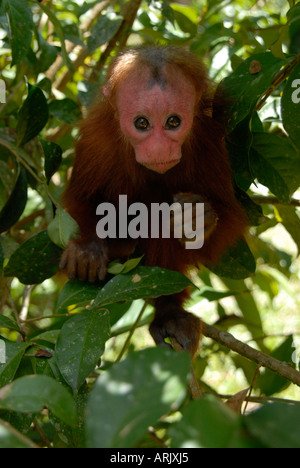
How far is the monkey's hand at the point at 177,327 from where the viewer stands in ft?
8.77

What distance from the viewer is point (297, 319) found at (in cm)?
593

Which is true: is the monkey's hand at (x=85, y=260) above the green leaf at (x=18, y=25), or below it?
below

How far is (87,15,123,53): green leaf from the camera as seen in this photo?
10.6ft

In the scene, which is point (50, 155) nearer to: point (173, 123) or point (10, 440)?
point (173, 123)

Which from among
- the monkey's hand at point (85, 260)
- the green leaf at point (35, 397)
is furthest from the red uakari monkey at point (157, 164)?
the green leaf at point (35, 397)

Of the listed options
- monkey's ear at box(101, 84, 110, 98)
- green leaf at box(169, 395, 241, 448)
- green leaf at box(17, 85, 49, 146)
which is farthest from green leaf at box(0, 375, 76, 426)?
monkey's ear at box(101, 84, 110, 98)

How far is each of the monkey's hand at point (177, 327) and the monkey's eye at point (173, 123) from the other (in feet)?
2.90

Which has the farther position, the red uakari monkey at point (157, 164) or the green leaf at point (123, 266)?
the red uakari monkey at point (157, 164)

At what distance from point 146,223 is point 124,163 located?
331mm

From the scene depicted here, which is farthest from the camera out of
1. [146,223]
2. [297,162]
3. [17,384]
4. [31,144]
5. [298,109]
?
[31,144]

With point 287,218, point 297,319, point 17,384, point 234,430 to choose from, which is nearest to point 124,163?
Answer: point 287,218

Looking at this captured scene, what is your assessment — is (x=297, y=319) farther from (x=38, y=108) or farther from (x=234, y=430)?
(x=234, y=430)

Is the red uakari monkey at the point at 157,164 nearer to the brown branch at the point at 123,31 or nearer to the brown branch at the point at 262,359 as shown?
the brown branch at the point at 262,359

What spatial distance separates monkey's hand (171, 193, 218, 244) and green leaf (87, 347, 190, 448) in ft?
4.61
